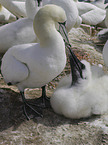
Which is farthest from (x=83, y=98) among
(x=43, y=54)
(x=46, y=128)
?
(x=43, y=54)

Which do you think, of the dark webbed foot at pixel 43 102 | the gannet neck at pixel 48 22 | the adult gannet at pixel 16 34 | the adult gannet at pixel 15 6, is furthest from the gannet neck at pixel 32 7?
the gannet neck at pixel 48 22

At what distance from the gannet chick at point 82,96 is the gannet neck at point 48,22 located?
0.57 metres

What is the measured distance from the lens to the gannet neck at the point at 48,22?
2.86 meters

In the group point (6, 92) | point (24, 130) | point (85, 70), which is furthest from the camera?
point (6, 92)

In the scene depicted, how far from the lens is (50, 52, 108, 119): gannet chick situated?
122 inches

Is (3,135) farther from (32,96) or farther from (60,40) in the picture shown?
(60,40)

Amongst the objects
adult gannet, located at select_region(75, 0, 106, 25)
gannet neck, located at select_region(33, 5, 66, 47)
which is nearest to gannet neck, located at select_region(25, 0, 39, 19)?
gannet neck, located at select_region(33, 5, 66, 47)

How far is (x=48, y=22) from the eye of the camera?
2871 millimetres

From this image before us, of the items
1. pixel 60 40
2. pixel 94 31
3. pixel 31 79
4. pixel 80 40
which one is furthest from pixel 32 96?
pixel 94 31

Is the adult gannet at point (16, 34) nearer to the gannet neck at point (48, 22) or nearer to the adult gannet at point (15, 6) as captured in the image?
the adult gannet at point (15, 6)

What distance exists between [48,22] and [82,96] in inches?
41.9

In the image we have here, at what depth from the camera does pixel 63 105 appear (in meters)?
3.17

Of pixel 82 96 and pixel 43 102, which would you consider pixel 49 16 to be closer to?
pixel 82 96

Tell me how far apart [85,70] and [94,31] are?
183 inches
